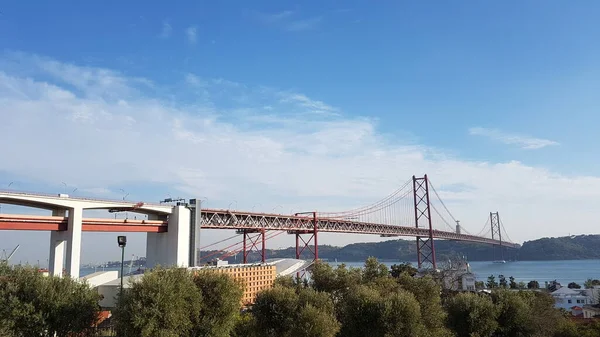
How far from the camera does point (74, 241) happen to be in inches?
1394

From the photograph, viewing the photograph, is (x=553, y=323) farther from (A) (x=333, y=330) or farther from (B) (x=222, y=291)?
(B) (x=222, y=291)

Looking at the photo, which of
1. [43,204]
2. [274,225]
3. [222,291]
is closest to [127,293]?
[222,291]

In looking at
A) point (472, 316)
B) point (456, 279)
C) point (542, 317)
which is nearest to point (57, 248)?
point (472, 316)

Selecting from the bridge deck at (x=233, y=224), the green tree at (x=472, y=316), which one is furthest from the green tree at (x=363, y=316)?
the bridge deck at (x=233, y=224)

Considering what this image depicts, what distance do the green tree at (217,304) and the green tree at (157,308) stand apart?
0.77m

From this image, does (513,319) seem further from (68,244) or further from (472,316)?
(68,244)

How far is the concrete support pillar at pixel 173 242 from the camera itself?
144 feet

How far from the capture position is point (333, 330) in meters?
23.6

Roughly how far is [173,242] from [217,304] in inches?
841

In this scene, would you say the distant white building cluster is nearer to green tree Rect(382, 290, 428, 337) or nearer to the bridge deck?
the bridge deck

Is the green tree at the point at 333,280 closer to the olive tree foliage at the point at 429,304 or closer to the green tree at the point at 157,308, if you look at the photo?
the olive tree foliage at the point at 429,304

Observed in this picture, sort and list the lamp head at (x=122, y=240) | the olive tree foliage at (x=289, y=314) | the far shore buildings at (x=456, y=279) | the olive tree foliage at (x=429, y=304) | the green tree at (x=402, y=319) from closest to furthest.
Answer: the lamp head at (x=122, y=240) < the olive tree foliage at (x=289, y=314) < the green tree at (x=402, y=319) < the olive tree foliage at (x=429, y=304) < the far shore buildings at (x=456, y=279)

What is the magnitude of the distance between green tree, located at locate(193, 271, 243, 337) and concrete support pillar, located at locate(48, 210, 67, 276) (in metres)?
16.9

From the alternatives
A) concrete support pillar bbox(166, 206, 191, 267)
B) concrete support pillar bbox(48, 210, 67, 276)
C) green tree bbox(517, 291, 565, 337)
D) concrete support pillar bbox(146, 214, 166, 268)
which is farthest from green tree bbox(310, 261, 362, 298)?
concrete support pillar bbox(48, 210, 67, 276)
